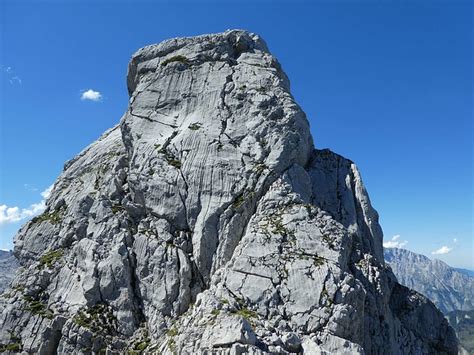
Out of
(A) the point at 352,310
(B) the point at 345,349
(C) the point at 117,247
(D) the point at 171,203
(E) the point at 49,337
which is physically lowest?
(E) the point at 49,337

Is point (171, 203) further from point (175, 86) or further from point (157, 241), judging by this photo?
point (175, 86)

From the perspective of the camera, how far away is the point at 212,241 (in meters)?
36.2

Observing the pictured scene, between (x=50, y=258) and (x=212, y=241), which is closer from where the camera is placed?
(x=212, y=241)

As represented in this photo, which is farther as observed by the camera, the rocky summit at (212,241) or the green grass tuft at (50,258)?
the green grass tuft at (50,258)

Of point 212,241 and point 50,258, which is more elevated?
point 212,241

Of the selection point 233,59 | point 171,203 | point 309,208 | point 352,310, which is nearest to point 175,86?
point 233,59

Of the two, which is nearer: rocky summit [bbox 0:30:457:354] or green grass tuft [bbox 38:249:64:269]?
rocky summit [bbox 0:30:457:354]

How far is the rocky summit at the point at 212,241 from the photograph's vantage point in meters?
28.3

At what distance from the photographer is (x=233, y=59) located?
49.8 metres

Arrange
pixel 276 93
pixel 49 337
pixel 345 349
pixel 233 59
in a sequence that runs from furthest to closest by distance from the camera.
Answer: pixel 233 59 < pixel 276 93 < pixel 49 337 < pixel 345 349

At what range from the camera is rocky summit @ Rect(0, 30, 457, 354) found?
28.3 m

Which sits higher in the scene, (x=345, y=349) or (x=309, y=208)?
(x=309, y=208)

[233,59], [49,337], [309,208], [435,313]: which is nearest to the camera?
[49,337]

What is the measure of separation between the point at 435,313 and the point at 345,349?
2262 centimetres
